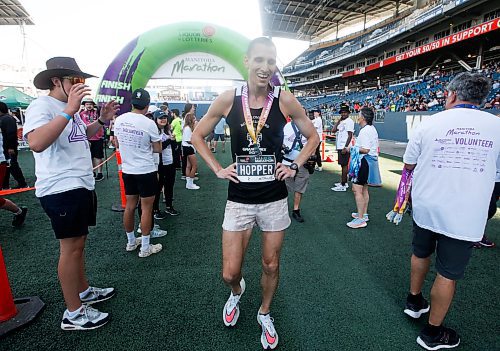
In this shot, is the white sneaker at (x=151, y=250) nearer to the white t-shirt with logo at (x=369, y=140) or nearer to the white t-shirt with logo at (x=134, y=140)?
the white t-shirt with logo at (x=134, y=140)

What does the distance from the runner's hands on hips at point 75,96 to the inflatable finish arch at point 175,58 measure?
652 cm

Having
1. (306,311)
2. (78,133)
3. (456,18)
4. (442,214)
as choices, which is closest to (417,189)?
(442,214)

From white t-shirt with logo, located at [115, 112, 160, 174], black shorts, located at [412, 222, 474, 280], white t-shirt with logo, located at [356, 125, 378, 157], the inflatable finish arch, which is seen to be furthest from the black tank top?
the inflatable finish arch

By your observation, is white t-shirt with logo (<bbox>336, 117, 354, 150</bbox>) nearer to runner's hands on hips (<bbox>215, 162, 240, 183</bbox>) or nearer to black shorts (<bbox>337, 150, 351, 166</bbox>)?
black shorts (<bbox>337, 150, 351, 166</bbox>)

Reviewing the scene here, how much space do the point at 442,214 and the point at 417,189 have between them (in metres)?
0.27

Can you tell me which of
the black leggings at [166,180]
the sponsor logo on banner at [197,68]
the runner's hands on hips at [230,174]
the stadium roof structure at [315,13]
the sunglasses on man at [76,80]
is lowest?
the black leggings at [166,180]

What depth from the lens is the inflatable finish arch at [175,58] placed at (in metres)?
8.10

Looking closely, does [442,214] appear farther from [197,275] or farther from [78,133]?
[78,133]

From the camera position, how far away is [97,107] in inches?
315

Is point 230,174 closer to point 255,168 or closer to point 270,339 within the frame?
point 255,168

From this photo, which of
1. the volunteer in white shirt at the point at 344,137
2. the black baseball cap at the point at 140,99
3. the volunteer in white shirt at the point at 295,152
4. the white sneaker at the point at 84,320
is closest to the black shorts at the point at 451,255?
the volunteer in white shirt at the point at 295,152

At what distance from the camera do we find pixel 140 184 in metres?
3.36

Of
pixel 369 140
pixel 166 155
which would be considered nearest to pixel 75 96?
pixel 166 155

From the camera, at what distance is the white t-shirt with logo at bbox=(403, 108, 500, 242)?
1901 millimetres
